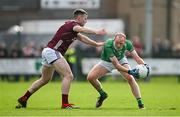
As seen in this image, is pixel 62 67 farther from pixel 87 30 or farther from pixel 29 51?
pixel 29 51

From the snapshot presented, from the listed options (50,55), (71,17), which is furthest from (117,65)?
(71,17)

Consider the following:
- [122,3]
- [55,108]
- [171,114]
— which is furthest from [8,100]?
[122,3]

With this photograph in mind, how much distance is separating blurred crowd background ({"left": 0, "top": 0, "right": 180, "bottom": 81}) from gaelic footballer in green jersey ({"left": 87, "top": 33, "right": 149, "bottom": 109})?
1727 centimetres

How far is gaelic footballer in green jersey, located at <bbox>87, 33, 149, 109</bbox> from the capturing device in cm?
1820

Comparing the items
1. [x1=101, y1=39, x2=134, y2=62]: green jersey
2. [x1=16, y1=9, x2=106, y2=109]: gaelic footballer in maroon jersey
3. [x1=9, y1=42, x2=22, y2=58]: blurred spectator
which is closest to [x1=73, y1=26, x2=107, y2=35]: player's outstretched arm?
[x1=16, y1=9, x2=106, y2=109]: gaelic footballer in maroon jersey

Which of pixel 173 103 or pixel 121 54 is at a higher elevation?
pixel 121 54

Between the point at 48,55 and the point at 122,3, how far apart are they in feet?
119

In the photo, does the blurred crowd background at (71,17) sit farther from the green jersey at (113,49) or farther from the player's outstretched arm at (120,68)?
the player's outstretched arm at (120,68)

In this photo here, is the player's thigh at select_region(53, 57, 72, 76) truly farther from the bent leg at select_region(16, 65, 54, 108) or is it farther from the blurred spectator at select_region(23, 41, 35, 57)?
the blurred spectator at select_region(23, 41, 35, 57)

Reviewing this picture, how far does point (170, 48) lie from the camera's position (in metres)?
40.9

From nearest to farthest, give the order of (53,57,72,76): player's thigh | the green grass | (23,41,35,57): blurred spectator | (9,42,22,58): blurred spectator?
the green grass, (53,57,72,76): player's thigh, (23,41,35,57): blurred spectator, (9,42,22,58): blurred spectator

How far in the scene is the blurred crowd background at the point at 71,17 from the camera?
125 ft

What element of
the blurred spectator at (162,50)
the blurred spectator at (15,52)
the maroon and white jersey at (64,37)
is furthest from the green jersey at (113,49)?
the blurred spectator at (15,52)

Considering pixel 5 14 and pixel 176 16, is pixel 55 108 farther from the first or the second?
pixel 176 16
